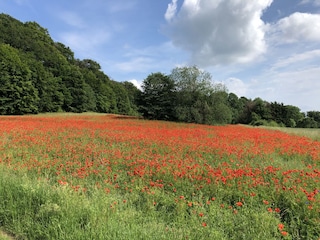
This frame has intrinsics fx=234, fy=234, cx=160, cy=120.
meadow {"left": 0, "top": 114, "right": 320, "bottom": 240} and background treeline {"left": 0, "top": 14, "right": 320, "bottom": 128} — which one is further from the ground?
background treeline {"left": 0, "top": 14, "right": 320, "bottom": 128}

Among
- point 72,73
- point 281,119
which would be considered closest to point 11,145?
point 72,73

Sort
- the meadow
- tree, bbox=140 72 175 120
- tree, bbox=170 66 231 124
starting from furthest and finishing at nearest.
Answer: tree, bbox=140 72 175 120, tree, bbox=170 66 231 124, the meadow

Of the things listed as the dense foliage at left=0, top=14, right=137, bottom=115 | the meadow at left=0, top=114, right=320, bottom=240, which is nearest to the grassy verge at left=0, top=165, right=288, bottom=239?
the meadow at left=0, top=114, right=320, bottom=240

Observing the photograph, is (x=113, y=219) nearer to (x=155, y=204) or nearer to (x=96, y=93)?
(x=155, y=204)

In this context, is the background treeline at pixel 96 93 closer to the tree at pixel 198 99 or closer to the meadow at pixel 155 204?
the tree at pixel 198 99

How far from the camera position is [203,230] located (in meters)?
3.65

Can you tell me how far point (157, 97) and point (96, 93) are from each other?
4213 centimetres

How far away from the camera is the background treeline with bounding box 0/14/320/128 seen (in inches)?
1476

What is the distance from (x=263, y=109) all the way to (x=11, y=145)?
6877cm

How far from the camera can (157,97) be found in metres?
41.2

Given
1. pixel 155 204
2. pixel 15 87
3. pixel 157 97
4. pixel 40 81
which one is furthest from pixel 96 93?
pixel 155 204

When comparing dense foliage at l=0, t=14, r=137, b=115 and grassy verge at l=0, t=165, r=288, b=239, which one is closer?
grassy verge at l=0, t=165, r=288, b=239

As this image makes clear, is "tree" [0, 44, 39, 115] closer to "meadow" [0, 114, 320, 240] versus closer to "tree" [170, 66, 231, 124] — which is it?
"tree" [170, 66, 231, 124]

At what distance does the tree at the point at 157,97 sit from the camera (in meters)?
40.5
